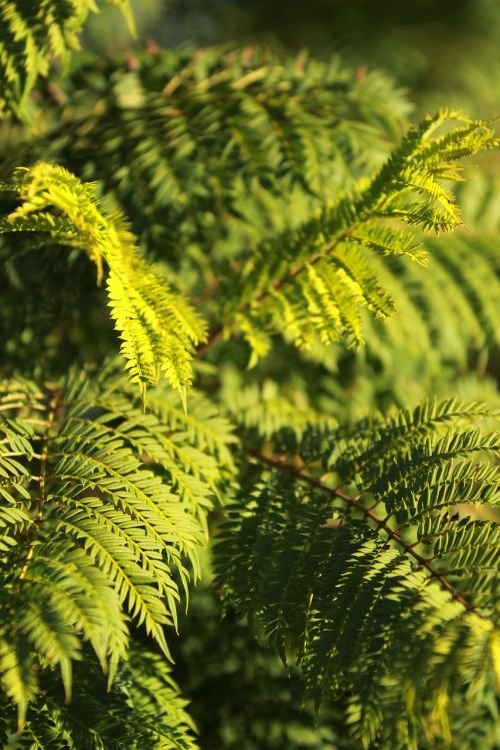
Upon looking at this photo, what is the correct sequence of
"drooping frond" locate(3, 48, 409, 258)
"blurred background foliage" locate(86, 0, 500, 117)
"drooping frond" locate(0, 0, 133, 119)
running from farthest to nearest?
1. "blurred background foliage" locate(86, 0, 500, 117)
2. "drooping frond" locate(3, 48, 409, 258)
3. "drooping frond" locate(0, 0, 133, 119)

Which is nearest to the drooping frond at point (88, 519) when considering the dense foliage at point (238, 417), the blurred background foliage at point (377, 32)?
the dense foliage at point (238, 417)

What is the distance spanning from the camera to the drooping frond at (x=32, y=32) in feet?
3.57

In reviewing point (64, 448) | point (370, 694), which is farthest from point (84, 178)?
point (370, 694)

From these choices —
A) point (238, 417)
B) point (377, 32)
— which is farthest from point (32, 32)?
point (377, 32)

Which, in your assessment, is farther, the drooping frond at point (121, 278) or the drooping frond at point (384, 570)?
the drooping frond at point (121, 278)

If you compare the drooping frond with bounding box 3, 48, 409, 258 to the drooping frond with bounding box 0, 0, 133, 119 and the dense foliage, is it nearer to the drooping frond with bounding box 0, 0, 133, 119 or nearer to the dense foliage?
the dense foliage

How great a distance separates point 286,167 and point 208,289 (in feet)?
1.37

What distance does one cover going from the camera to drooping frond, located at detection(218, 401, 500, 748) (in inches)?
26.8

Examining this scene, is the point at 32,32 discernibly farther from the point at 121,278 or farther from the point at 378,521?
the point at 378,521

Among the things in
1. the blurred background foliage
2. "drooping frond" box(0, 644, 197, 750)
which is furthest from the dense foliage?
the blurred background foliage

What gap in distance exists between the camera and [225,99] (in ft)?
4.49

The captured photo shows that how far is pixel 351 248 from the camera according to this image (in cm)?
104

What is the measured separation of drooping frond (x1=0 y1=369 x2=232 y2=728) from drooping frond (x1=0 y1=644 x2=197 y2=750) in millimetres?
40

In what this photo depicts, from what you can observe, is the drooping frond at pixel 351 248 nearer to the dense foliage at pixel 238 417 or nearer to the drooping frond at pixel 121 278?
the dense foliage at pixel 238 417
